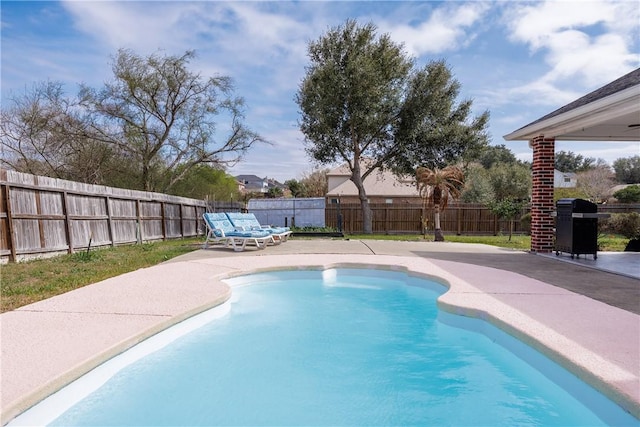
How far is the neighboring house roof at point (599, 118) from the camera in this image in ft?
18.2

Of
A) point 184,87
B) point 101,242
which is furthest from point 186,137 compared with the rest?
point 101,242

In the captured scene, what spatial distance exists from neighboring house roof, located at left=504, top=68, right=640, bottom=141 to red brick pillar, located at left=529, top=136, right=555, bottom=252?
10.8 inches

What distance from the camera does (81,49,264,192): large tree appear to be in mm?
18922

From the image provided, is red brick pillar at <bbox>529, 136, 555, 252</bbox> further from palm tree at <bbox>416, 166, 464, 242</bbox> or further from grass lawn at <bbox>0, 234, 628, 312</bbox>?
grass lawn at <bbox>0, 234, 628, 312</bbox>

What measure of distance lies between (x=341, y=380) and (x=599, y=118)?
659 centimetres

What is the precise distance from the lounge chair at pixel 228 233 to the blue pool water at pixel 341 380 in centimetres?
484

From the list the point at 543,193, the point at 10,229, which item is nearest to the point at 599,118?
the point at 543,193

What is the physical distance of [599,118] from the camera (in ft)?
21.2

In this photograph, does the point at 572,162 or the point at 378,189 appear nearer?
the point at 378,189

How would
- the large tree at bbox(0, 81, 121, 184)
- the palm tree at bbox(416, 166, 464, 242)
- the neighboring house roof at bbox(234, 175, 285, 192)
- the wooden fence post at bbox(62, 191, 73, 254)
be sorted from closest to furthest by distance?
1. the wooden fence post at bbox(62, 191, 73, 254)
2. the palm tree at bbox(416, 166, 464, 242)
3. the large tree at bbox(0, 81, 121, 184)
4. the neighboring house roof at bbox(234, 175, 285, 192)

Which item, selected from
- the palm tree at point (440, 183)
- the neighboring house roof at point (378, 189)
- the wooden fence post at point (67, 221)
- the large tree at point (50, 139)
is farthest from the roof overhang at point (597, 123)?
the large tree at point (50, 139)

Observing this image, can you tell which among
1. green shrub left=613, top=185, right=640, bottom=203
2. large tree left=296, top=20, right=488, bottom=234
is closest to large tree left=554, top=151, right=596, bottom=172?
green shrub left=613, top=185, right=640, bottom=203

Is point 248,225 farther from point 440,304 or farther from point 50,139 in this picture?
point 50,139

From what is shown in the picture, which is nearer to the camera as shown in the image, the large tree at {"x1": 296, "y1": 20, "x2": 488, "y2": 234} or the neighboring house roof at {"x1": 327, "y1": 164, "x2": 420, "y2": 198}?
the large tree at {"x1": 296, "y1": 20, "x2": 488, "y2": 234}
